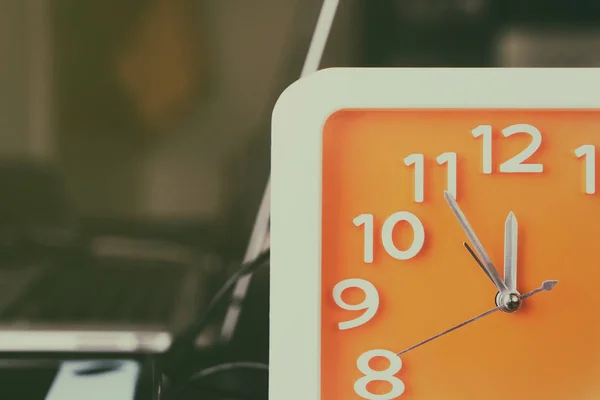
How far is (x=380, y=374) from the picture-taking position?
0.77 meters

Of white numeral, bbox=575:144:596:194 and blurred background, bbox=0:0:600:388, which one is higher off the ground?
blurred background, bbox=0:0:600:388

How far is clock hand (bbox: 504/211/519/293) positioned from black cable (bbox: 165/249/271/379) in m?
0.33

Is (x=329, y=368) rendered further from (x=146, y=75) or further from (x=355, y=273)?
(x=146, y=75)

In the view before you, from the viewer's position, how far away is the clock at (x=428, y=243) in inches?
30.1

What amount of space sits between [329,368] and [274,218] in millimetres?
211

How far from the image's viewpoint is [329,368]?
0.78 metres

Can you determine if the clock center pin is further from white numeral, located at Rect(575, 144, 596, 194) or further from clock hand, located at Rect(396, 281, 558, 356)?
white numeral, located at Rect(575, 144, 596, 194)

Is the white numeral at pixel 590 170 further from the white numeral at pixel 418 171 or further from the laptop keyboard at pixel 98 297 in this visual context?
the laptop keyboard at pixel 98 297

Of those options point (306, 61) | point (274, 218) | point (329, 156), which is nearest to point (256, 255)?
point (274, 218)

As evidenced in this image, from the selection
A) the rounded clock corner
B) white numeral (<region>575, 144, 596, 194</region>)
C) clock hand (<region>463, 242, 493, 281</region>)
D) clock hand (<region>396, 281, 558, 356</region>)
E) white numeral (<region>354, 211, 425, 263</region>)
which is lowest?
clock hand (<region>396, 281, 558, 356</region>)

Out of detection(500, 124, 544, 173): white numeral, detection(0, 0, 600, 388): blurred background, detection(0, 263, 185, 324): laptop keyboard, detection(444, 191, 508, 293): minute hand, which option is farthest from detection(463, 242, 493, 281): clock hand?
detection(0, 263, 185, 324): laptop keyboard

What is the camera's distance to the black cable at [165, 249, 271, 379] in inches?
31.9

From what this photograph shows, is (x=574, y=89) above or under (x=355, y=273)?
above

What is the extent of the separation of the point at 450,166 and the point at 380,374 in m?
0.29
